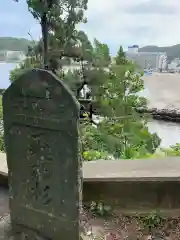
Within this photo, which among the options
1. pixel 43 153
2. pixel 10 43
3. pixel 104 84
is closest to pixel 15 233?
pixel 43 153

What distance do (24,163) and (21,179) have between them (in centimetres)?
7

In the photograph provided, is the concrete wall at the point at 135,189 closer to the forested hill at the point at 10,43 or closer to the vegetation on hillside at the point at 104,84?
the vegetation on hillside at the point at 104,84

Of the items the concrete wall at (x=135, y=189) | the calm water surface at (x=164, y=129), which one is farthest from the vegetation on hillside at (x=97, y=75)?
the concrete wall at (x=135, y=189)

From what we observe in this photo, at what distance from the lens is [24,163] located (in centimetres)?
115

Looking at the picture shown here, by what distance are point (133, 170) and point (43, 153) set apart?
64 centimetres

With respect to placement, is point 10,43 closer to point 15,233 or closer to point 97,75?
point 97,75

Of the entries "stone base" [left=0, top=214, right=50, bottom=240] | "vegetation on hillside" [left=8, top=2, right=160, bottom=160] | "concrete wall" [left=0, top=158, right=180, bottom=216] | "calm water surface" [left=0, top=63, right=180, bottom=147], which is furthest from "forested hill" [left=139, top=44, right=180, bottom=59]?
"stone base" [left=0, top=214, right=50, bottom=240]

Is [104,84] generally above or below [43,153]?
above

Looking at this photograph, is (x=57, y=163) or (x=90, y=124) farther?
(x=90, y=124)

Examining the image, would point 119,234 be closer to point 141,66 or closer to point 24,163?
point 24,163

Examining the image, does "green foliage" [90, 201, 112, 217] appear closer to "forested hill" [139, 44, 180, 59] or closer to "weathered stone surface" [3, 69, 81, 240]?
"weathered stone surface" [3, 69, 81, 240]

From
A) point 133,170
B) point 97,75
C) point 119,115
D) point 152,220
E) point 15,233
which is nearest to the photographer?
point 15,233

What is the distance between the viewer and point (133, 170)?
5.22 feet

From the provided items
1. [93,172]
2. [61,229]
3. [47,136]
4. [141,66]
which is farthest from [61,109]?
[141,66]
